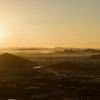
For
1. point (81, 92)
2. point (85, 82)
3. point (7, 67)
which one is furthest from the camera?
point (7, 67)

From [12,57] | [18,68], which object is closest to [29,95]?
[18,68]

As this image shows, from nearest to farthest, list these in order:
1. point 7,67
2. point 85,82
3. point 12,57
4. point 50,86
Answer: point 50,86 < point 85,82 < point 7,67 < point 12,57

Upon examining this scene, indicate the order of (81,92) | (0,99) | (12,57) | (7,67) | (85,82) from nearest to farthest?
(0,99)
(81,92)
(85,82)
(7,67)
(12,57)

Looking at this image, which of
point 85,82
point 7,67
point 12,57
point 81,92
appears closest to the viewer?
point 81,92

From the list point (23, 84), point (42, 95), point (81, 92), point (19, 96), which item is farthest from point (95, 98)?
point (23, 84)

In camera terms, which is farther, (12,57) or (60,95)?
(12,57)

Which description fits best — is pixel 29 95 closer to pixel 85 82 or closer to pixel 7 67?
pixel 85 82

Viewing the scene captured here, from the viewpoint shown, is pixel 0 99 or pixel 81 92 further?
pixel 81 92

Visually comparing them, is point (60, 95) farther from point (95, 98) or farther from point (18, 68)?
point (18, 68)

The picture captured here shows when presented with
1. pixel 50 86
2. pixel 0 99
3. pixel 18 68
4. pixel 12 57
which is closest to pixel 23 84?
pixel 50 86
